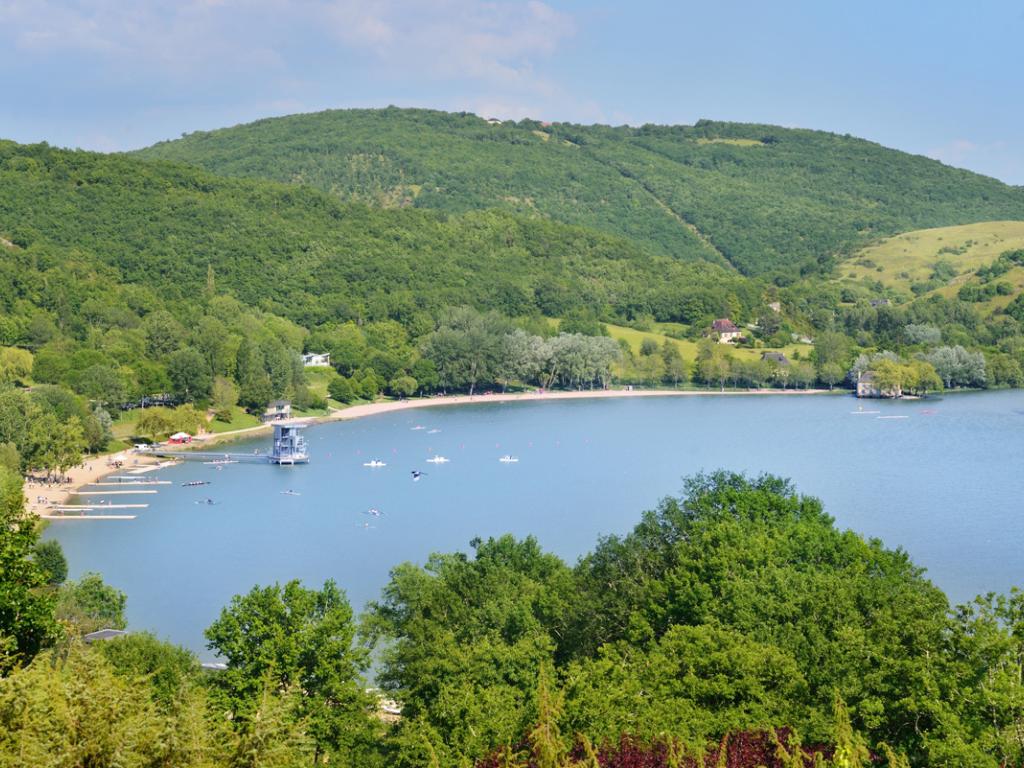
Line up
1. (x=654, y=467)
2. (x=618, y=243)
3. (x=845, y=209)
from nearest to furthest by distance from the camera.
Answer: (x=654, y=467), (x=618, y=243), (x=845, y=209)

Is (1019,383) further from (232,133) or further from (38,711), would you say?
(232,133)

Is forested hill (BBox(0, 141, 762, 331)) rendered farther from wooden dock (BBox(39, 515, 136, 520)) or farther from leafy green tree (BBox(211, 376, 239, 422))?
wooden dock (BBox(39, 515, 136, 520))

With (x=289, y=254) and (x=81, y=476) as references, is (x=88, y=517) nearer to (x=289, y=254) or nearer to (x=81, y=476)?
(x=81, y=476)

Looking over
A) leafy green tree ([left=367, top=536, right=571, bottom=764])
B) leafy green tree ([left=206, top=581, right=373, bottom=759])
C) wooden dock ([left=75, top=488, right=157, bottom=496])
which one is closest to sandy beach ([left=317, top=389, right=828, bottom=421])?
wooden dock ([left=75, top=488, right=157, bottom=496])

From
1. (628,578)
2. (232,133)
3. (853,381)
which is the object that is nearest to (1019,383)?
(853,381)

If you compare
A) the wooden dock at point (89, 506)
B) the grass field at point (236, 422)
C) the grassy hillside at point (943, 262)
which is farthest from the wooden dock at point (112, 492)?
the grassy hillside at point (943, 262)

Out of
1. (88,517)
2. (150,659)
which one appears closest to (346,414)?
(88,517)
